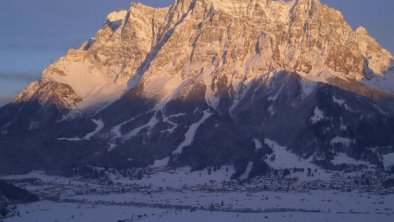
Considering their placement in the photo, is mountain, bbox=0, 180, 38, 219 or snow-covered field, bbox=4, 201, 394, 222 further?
mountain, bbox=0, 180, 38, 219

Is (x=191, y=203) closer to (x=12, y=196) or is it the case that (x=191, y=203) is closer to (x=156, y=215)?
(x=156, y=215)

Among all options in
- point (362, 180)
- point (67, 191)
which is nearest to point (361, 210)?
point (362, 180)

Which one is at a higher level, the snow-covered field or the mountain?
the mountain

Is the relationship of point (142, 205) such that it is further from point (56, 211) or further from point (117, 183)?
point (117, 183)

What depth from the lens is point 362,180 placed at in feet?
616

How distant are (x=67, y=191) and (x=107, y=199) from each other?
59.9 ft

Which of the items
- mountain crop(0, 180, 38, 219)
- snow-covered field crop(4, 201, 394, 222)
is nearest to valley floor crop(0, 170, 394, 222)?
snow-covered field crop(4, 201, 394, 222)

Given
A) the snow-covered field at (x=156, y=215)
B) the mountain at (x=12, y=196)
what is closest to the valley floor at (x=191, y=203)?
the snow-covered field at (x=156, y=215)

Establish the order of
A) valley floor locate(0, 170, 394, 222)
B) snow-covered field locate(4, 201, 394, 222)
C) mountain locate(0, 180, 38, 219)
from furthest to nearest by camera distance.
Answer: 1. mountain locate(0, 180, 38, 219)
2. valley floor locate(0, 170, 394, 222)
3. snow-covered field locate(4, 201, 394, 222)

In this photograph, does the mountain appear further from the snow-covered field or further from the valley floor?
the snow-covered field

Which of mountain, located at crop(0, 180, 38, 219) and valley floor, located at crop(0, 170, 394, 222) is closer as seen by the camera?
valley floor, located at crop(0, 170, 394, 222)

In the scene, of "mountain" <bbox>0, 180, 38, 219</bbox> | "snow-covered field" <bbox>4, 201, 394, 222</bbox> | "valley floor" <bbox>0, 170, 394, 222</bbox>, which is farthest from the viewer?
"mountain" <bbox>0, 180, 38, 219</bbox>

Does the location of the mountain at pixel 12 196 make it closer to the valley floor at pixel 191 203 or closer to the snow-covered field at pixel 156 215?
the valley floor at pixel 191 203

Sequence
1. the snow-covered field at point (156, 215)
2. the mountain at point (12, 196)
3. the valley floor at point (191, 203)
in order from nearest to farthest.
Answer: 1. the snow-covered field at point (156, 215)
2. the valley floor at point (191, 203)
3. the mountain at point (12, 196)
